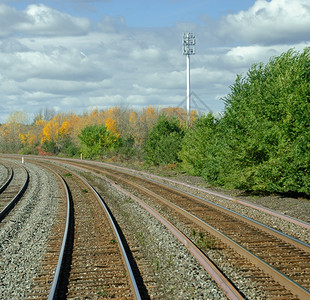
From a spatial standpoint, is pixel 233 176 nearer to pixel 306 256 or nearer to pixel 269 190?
pixel 269 190

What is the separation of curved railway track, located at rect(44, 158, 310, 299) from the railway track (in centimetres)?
273

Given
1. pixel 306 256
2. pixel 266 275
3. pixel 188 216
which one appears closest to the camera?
pixel 266 275

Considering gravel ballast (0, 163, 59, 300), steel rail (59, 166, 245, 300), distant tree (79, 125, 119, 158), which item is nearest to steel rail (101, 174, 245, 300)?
steel rail (59, 166, 245, 300)

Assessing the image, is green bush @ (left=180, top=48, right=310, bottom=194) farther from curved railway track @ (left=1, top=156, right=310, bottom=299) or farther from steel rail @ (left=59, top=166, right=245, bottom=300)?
steel rail @ (left=59, top=166, right=245, bottom=300)

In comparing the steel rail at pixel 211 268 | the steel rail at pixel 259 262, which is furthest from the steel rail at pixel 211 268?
the steel rail at pixel 259 262

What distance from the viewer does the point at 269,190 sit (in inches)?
715

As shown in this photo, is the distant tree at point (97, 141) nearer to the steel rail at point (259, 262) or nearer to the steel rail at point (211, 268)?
the steel rail at point (259, 262)

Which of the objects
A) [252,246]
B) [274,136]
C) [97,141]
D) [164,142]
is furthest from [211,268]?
[97,141]

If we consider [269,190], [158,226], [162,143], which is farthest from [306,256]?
[162,143]

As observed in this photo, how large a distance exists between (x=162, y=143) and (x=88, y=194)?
2022 cm

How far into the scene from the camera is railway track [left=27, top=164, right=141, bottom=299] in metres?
7.28

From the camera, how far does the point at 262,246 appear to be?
9.95 metres

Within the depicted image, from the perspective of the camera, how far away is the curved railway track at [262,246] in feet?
24.0

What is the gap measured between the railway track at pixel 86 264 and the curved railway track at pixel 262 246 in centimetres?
273
